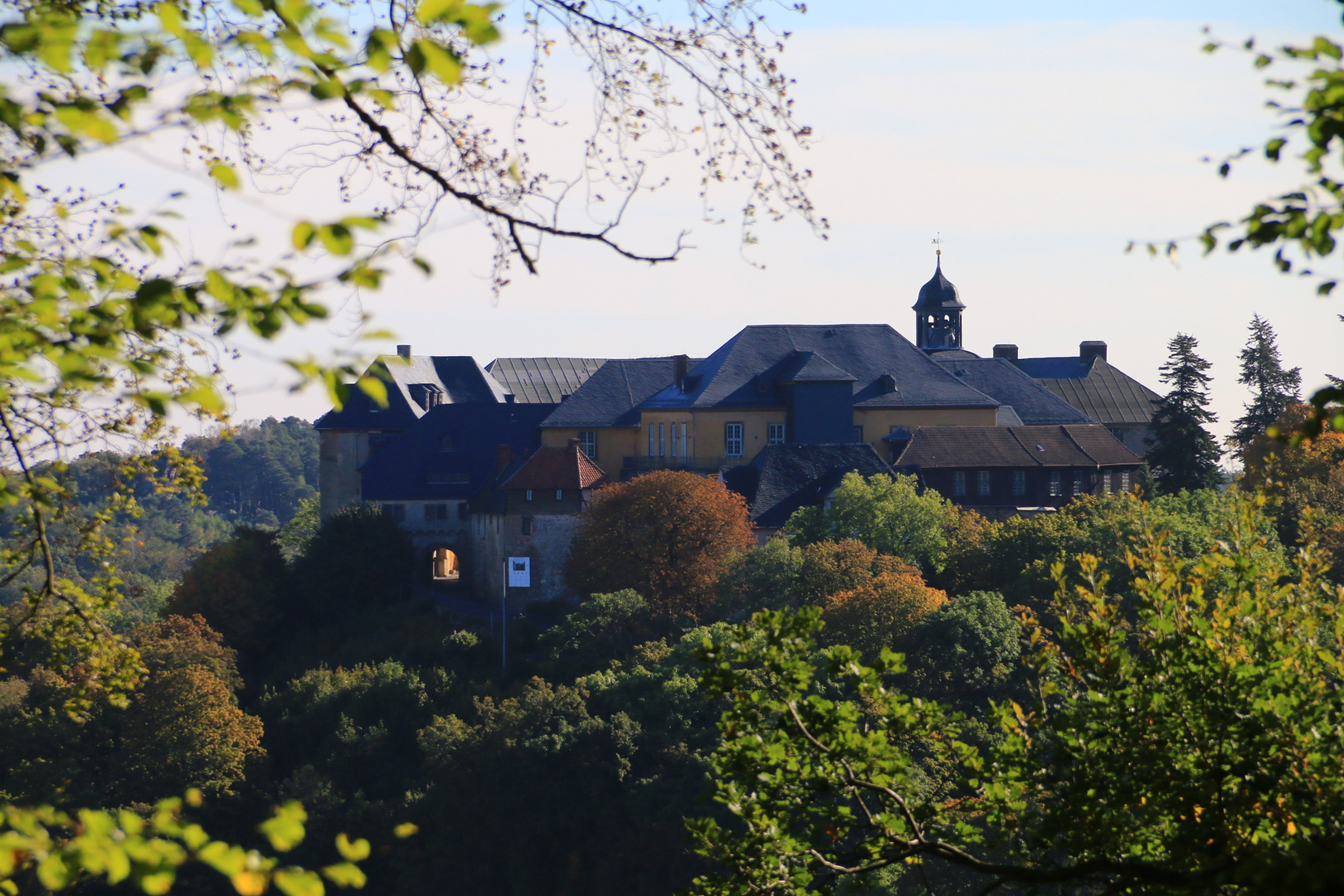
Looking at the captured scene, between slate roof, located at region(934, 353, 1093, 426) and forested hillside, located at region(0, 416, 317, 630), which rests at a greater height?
slate roof, located at region(934, 353, 1093, 426)

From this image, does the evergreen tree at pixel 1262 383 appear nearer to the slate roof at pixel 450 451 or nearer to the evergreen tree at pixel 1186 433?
the evergreen tree at pixel 1186 433

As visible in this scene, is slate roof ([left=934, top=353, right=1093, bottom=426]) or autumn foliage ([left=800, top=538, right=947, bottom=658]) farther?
slate roof ([left=934, top=353, right=1093, bottom=426])

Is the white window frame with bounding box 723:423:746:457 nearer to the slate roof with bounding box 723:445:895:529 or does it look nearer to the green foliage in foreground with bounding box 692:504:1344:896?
the slate roof with bounding box 723:445:895:529

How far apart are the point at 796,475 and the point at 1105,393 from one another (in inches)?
1505

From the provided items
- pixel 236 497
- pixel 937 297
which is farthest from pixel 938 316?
pixel 236 497

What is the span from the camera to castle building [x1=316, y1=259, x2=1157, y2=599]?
58.4 metres

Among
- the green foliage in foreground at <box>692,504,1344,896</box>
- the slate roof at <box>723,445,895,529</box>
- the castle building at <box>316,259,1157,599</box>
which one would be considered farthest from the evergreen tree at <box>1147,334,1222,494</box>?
the green foliage in foreground at <box>692,504,1344,896</box>

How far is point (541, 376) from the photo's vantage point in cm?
8894

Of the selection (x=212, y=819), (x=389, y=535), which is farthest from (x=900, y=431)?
(x=212, y=819)

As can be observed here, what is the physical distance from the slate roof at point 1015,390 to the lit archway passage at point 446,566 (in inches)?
1051

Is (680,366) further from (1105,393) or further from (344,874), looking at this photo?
(344,874)

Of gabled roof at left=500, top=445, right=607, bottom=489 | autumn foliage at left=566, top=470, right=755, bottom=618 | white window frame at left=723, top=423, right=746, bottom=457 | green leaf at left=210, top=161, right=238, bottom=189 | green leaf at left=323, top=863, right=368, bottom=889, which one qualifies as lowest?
autumn foliage at left=566, top=470, right=755, bottom=618

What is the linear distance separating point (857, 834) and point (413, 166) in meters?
32.4

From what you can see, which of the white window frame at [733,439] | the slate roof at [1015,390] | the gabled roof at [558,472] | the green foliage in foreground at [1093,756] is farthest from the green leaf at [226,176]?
the slate roof at [1015,390]
